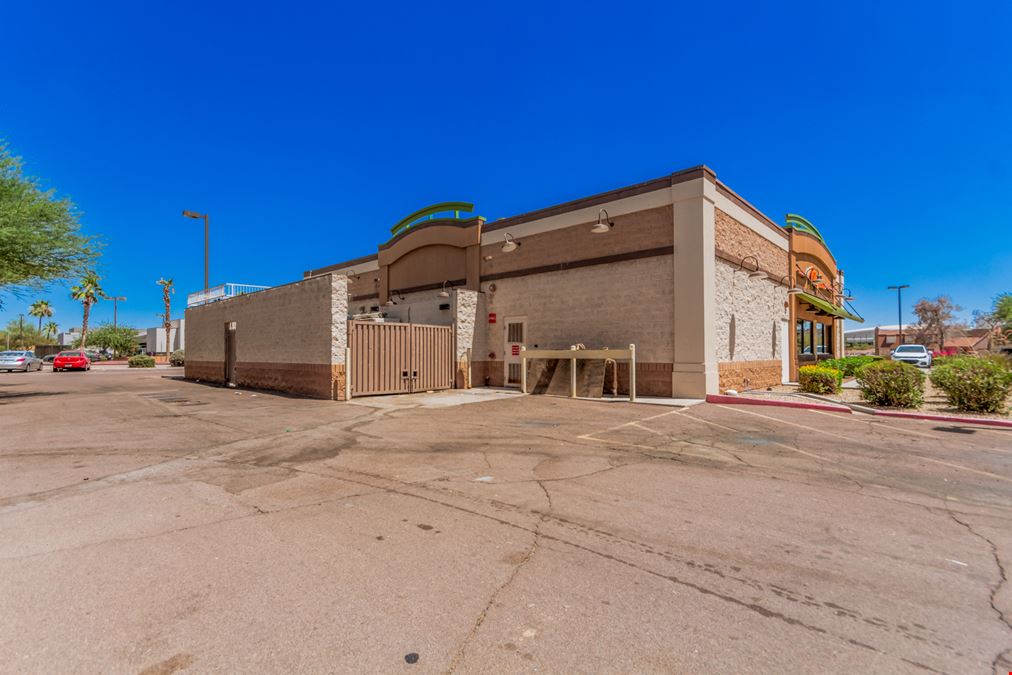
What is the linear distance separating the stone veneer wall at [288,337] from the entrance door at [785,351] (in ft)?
57.1

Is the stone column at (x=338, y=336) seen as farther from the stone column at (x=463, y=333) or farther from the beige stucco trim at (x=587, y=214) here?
the beige stucco trim at (x=587, y=214)

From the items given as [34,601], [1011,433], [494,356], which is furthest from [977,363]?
[34,601]

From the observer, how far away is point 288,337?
55.0 feet

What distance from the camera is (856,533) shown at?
426 centimetres

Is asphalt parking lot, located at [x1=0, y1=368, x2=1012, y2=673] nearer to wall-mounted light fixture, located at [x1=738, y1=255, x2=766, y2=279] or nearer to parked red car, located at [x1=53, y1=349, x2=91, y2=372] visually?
wall-mounted light fixture, located at [x1=738, y1=255, x2=766, y2=279]

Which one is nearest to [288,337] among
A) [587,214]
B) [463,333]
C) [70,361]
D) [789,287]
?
[463,333]

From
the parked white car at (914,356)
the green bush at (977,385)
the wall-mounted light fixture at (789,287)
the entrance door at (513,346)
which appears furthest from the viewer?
the parked white car at (914,356)

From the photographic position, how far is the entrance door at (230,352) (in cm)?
2089

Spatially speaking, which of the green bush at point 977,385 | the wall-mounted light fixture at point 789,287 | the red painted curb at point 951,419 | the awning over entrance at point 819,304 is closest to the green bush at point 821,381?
the green bush at point 977,385

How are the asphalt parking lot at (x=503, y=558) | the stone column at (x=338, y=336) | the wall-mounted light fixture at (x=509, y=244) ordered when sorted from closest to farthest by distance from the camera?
the asphalt parking lot at (x=503, y=558) → the stone column at (x=338, y=336) → the wall-mounted light fixture at (x=509, y=244)

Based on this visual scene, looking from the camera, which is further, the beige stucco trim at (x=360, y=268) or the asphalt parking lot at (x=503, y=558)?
the beige stucco trim at (x=360, y=268)

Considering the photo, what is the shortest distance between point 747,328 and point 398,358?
12.3 m

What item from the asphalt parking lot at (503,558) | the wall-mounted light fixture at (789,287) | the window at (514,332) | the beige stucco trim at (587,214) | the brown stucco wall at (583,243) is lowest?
the asphalt parking lot at (503,558)

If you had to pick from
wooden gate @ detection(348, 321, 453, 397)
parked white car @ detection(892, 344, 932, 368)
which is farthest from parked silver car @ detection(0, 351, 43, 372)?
parked white car @ detection(892, 344, 932, 368)
